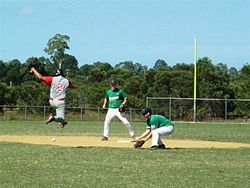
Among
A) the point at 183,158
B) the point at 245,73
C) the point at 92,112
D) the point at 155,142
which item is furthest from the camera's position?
the point at 245,73

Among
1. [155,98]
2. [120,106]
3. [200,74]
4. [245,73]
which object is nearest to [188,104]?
[155,98]

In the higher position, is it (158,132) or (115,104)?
(115,104)

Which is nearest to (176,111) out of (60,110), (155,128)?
(60,110)

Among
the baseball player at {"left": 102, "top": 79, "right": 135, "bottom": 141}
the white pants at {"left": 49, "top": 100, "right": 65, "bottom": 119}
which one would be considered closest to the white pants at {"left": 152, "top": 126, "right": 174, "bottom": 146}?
the white pants at {"left": 49, "top": 100, "right": 65, "bottom": 119}

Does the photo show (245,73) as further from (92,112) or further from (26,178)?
(26,178)

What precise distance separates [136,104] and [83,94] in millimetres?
4703

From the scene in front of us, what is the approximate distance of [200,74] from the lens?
185ft

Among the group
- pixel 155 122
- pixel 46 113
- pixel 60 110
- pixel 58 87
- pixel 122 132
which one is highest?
pixel 58 87

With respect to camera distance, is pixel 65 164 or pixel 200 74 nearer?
pixel 65 164

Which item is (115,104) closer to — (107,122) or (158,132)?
(107,122)

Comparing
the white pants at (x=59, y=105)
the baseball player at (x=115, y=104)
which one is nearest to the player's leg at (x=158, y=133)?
the white pants at (x=59, y=105)

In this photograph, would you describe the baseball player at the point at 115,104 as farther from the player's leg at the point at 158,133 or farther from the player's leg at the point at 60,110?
the player's leg at the point at 158,133

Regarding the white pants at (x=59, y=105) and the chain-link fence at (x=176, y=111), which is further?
the chain-link fence at (x=176, y=111)

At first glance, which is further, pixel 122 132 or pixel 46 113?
pixel 46 113
